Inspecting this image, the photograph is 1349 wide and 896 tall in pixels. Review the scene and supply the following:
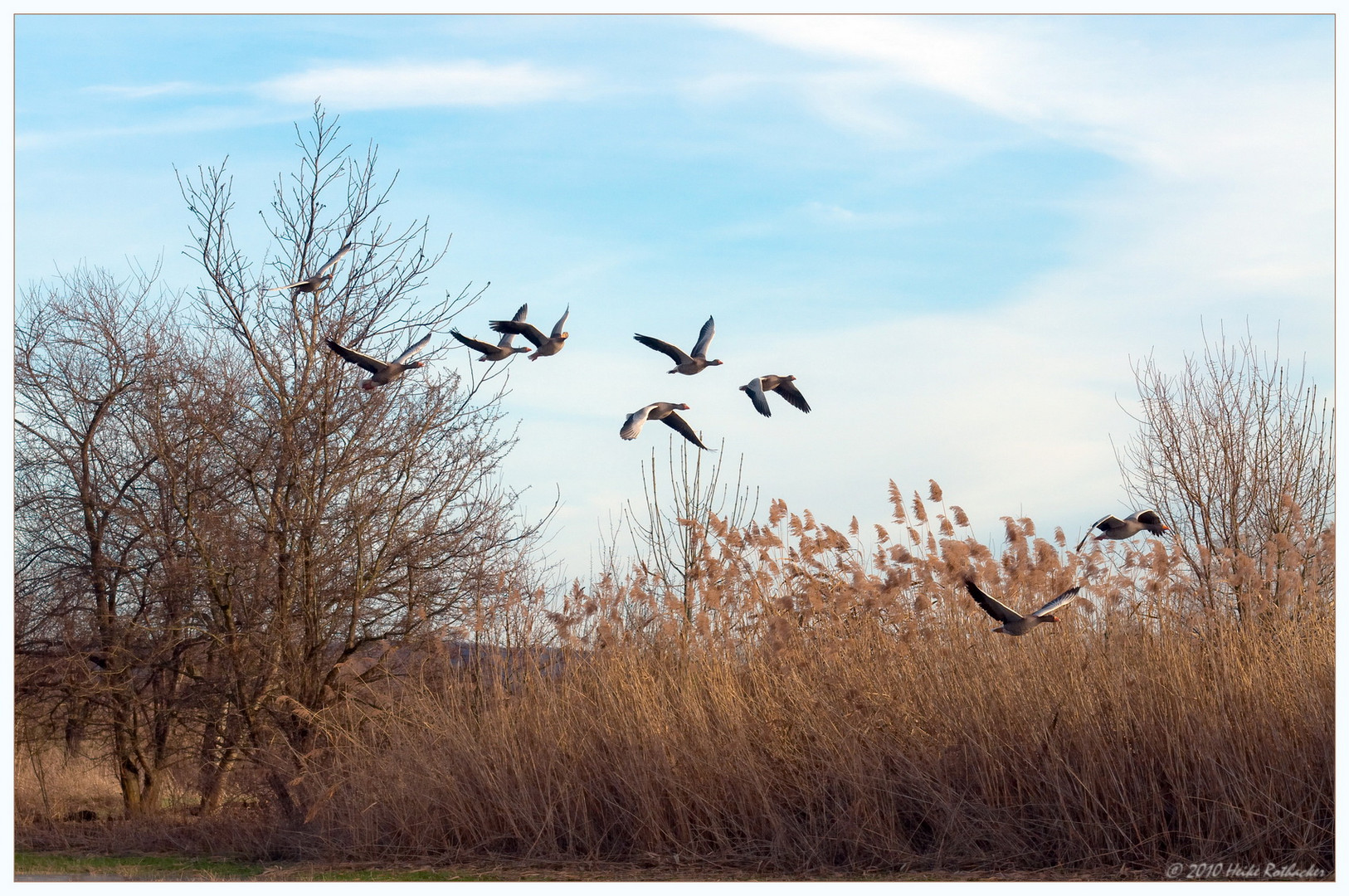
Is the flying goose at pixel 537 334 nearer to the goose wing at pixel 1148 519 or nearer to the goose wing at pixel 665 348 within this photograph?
the goose wing at pixel 665 348

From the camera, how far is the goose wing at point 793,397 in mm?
9570

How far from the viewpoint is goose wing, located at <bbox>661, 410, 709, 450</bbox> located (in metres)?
8.94

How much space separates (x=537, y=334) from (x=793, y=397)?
237 cm

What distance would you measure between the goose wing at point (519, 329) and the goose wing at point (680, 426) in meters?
1.16

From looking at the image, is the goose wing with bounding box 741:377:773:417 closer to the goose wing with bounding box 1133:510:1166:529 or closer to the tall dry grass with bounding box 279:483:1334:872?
the tall dry grass with bounding box 279:483:1334:872

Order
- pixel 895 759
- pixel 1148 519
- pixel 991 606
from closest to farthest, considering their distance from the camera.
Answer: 1. pixel 991 606
2. pixel 895 759
3. pixel 1148 519

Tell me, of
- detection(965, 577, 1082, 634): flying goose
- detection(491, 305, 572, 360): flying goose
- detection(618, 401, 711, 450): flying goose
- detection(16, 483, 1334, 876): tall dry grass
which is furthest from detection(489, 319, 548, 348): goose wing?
detection(965, 577, 1082, 634): flying goose

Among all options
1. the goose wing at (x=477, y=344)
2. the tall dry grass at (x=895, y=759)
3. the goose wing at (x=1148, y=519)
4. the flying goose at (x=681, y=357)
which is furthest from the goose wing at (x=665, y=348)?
the goose wing at (x=1148, y=519)

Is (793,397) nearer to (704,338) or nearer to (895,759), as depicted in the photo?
(704,338)

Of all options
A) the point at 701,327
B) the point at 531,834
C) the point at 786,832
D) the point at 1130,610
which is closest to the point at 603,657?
the point at 531,834

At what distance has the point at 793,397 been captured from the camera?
9.66 m

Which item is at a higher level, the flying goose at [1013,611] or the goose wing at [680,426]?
the goose wing at [680,426]

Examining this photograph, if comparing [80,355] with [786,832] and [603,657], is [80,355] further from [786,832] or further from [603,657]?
[786,832]

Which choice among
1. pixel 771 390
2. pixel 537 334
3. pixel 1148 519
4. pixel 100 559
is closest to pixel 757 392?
pixel 771 390
